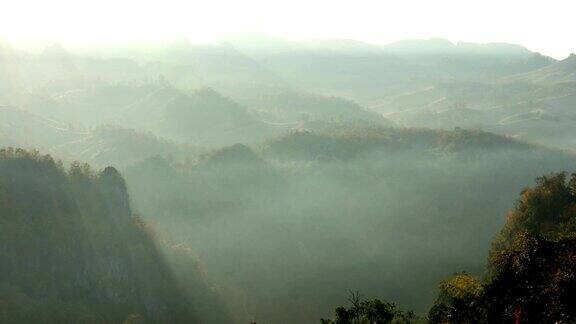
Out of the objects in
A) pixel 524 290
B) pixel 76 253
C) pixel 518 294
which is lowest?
pixel 76 253

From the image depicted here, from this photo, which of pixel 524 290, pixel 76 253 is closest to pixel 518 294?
pixel 524 290

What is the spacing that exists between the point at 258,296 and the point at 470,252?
2982 inches

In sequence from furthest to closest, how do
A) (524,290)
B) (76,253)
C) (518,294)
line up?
(76,253)
(524,290)
(518,294)

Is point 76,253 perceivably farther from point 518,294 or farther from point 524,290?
point 524,290

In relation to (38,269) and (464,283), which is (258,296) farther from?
(464,283)

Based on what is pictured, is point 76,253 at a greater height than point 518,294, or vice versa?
point 518,294

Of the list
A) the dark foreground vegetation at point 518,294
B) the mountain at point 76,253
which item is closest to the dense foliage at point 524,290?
the dark foreground vegetation at point 518,294

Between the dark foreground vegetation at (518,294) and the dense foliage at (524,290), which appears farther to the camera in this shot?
the dark foreground vegetation at (518,294)

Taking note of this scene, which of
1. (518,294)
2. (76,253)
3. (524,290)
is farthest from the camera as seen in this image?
(76,253)

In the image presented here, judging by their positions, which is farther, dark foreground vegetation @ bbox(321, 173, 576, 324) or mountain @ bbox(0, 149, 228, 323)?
mountain @ bbox(0, 149, 228, 323)

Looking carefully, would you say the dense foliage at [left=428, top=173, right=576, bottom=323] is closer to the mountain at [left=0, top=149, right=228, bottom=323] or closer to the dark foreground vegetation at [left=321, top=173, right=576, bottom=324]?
the dark foreground vegetation at [left=321, top=173, right=576, bottom=324]

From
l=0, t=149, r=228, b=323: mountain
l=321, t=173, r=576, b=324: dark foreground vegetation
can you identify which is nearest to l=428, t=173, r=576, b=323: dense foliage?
l=321, t=173, r=576, b=324: dark foreground vegetation

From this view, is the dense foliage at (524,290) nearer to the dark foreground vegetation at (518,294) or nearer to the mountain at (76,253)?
the dark foreground vegetation at (518,294)

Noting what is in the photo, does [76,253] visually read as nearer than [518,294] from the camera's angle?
No
